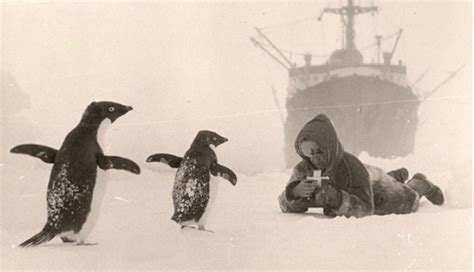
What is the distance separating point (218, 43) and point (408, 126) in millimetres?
496

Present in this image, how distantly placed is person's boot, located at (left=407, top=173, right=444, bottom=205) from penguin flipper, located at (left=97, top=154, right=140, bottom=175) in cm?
66

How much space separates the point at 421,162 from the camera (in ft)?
5.77

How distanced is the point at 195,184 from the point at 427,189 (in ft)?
1.86

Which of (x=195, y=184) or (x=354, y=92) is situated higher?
(x=354, y=92)

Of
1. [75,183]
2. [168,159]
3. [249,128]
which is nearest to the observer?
[75,183]

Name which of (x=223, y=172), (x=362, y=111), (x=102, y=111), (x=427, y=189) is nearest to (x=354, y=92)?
(x=362, y=111)

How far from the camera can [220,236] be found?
5.21 feet

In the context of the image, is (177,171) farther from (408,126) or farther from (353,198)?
(408,126)

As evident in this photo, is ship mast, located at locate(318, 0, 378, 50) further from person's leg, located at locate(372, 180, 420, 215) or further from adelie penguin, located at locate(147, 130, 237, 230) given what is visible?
adelie penguin, located at locate(147, 130, 237, 230)

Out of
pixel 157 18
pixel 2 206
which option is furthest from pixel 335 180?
pixel 2 206

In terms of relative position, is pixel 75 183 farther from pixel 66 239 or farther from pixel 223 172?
pixel 223 172

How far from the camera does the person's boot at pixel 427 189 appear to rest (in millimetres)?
1734

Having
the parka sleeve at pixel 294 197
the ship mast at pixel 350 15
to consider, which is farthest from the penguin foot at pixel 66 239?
the ship mast at pixel 350 15

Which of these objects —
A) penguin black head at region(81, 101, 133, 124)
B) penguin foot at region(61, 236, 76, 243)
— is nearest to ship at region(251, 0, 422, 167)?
penguin black head at region(81, 101, 133, 124)
